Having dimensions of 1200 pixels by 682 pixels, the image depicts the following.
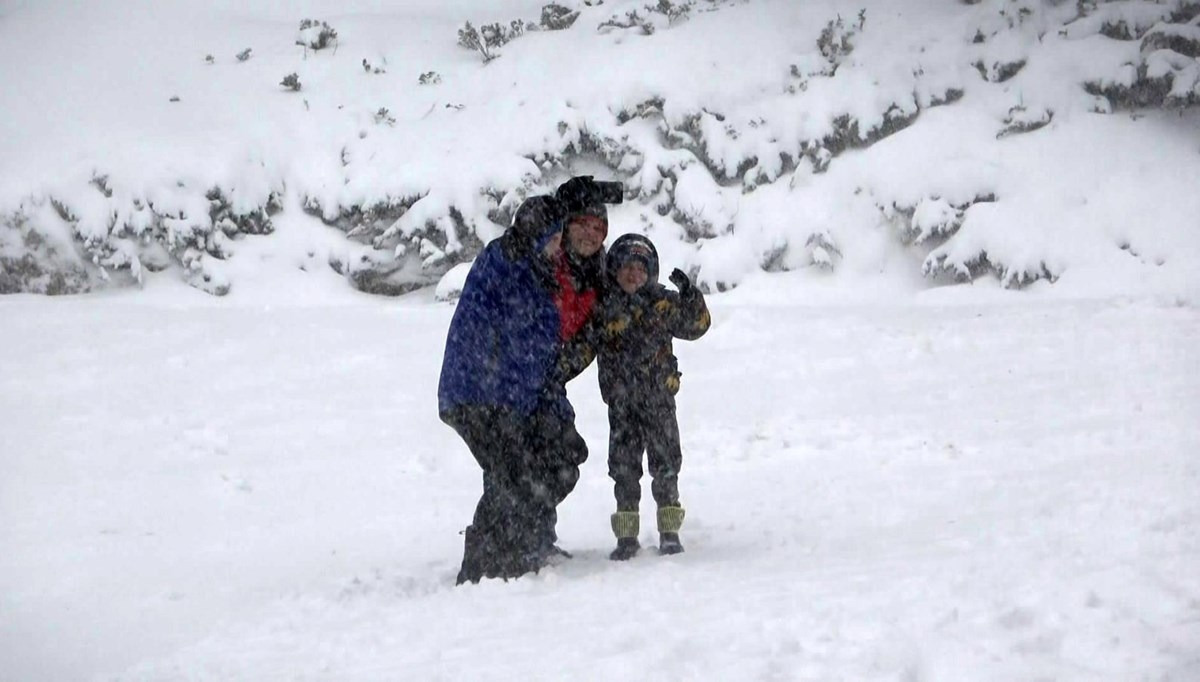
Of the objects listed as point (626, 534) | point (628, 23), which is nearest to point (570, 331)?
point (626, 534)

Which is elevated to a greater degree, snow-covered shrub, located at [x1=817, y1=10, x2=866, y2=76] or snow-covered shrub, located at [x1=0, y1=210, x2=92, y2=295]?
snow-covered shrub, located at [x1=817, y1=10, x2=866, y2=76]

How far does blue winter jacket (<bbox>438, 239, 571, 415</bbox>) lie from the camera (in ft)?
15.1

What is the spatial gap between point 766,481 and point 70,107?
39.3 ft

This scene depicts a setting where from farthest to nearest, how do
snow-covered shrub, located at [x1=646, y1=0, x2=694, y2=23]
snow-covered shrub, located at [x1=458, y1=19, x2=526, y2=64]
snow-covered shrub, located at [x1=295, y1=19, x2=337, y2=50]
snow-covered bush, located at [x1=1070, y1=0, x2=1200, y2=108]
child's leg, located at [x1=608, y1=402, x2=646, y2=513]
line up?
1. snow-covered shrub, located at [x1=295, y1=19, x2=337, y2=50]
2. snow-covered shrub, located at [x1=458, y1=19, x2=526, y2=64]
3. snow-covered shrub, located at [x1=646, y1=0, x2=694, y2=23]
4. snow-covered bush, located at [x1=1070, y1=0, x2=1200, y2=108]
5. child's leg, located at [x1=608, y1=402, x2=646, y2=513]

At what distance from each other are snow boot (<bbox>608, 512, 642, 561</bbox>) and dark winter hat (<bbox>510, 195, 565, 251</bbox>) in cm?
132

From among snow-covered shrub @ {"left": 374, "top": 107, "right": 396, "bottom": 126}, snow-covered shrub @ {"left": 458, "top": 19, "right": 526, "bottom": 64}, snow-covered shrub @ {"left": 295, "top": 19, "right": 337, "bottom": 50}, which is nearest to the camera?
snow-covered shrub @ {"left": 374, "top": 107, "right": 396, "bottom": 126}

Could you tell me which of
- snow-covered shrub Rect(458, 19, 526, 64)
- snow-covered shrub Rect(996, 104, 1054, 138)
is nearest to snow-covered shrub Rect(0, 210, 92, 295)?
snow-covered shrub Rect(458, 19, 526, 64)

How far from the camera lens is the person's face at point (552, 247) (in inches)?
182

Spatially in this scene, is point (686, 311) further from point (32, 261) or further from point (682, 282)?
point (32, 261)

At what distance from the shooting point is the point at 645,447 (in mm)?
4988

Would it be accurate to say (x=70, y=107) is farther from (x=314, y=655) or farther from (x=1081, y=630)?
(x=1081, y=630)

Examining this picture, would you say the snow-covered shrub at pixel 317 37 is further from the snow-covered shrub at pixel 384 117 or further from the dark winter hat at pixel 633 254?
the dark winter hat at pixel 633 254

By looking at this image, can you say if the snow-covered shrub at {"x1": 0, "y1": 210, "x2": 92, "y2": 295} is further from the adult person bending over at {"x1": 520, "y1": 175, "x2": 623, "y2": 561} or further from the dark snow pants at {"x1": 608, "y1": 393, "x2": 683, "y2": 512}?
the dark snow pants at {"x1": 608, "y1": 393, "x2": 683, "y2": 512}

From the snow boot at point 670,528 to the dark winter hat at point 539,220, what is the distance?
137 cm
